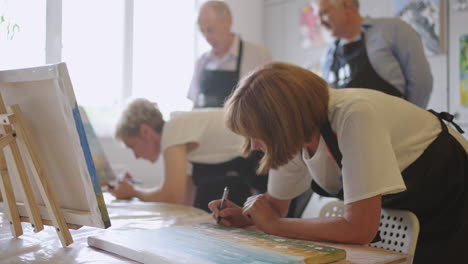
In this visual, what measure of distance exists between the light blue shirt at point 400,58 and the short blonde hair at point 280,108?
1.13 meters

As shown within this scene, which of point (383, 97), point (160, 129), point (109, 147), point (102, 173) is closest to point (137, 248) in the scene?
point (383, 97)

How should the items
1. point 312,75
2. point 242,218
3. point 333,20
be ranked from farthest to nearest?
point 333,20 < point 242,218 < point 312,75

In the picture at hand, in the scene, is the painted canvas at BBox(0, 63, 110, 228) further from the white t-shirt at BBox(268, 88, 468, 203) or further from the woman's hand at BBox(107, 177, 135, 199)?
the woman's hand at BBox(107, 177, 135, 199)

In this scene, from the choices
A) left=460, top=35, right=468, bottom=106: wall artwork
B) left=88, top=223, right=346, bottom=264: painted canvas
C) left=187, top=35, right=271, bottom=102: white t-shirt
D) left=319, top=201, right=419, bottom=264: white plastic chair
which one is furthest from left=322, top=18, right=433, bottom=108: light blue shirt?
left=88, top=223, right=346, bottom=264: painted canvas

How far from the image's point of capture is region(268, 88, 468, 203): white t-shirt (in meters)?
0.92

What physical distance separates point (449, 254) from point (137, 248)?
26.6 inches

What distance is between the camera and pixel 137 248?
0.82 m

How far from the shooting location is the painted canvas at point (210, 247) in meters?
0.75

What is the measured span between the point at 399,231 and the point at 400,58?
1.17 meters

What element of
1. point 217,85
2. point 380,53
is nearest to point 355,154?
point 380,53

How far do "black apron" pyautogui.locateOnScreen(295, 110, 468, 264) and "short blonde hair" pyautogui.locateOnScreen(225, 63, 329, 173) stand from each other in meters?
0.24

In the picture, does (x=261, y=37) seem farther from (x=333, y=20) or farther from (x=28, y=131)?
(x=28, y=131)

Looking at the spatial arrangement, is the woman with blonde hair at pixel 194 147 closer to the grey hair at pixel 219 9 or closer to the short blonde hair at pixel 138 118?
the short blonde hair at pixel 138 118

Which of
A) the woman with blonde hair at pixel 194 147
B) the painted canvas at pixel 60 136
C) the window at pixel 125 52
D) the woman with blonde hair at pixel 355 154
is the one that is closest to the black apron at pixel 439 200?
the woman with blonde hair at pixel 355 154
